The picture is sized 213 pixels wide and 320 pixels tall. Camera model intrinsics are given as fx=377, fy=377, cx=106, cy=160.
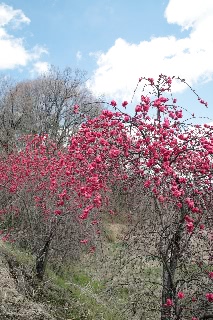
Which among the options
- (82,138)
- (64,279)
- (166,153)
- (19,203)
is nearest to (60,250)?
(64,279)

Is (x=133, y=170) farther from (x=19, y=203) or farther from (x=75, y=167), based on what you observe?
(x=19, y=203)

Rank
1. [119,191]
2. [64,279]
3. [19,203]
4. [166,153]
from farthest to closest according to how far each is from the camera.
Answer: [19,203] → [64,279] → [119,191] → [166,153]

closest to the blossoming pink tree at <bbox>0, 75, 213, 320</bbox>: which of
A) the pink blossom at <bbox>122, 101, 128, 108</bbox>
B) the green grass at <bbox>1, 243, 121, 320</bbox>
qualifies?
the pink blossom at <bbox>122, 101, 128, 108</bbox>

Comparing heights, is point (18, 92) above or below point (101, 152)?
above

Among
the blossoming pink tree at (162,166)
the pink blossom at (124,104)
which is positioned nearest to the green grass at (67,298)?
the blossoming pink tree at (162,166)

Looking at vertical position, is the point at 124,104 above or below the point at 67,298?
above

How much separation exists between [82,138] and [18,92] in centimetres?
2600

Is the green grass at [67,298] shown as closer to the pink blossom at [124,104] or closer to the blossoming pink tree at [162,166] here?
the blossoming pink tree at [162,166]

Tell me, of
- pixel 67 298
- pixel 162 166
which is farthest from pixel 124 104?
pixel 67 298

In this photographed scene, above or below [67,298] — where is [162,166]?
above

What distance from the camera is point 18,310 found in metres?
5.08

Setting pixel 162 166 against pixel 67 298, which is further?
pixel 67 298

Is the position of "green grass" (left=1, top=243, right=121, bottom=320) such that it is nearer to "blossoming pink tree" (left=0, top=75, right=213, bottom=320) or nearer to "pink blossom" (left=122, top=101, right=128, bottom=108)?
"blossoming pink tree" (left=0, top=75, right=213, bottom=320)

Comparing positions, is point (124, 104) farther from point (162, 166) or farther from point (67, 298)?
point (67, 298)
